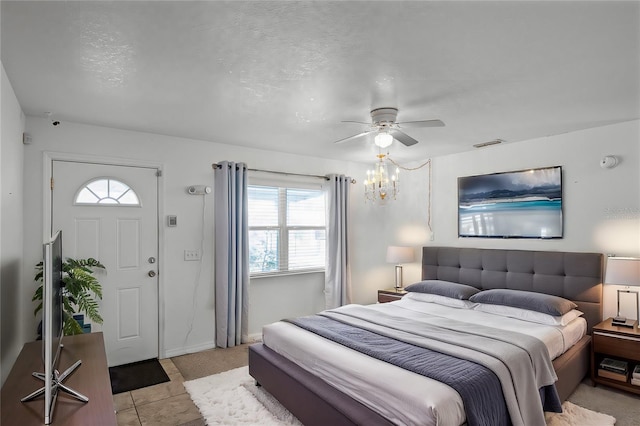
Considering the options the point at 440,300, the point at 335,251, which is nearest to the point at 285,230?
the point at 335,251

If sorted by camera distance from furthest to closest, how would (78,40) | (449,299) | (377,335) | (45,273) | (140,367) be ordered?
1. (449,299)
2. (140,367)
3. (377,335)
4. (78,40)
5. (45,273)


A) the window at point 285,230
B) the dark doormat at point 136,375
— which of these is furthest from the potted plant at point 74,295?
the window at point 285,230

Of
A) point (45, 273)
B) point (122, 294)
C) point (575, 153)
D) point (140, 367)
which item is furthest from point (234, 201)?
point (575, 153)

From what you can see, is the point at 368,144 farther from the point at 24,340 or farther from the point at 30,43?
the point at 24,340

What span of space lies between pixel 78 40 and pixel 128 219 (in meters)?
2.23

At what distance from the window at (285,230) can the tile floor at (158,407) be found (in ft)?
5.64

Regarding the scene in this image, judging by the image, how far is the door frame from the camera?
11.0 feet

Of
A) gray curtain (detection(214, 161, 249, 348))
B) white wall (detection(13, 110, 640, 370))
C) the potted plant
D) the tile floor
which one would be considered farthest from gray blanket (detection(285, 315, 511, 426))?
white wall (detection(13, 110, 640, 370))

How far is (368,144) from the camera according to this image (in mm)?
4414

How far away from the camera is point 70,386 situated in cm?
193

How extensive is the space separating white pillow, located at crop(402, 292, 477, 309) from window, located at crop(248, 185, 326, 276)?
1.39m

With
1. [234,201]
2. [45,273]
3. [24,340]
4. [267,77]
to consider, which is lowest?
[24,340]

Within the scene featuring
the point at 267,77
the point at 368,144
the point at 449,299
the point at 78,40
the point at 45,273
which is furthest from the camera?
the point at 368,144

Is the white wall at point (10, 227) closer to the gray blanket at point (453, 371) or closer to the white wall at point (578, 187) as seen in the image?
the gray blanket at point (453, 371)
